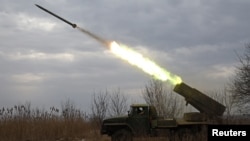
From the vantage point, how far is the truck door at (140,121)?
22.0 meters

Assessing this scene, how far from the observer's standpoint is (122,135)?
21.9 metres

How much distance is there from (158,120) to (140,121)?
0.97m

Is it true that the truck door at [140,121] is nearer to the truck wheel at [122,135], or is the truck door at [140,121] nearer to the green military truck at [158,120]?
the green military truck at [158,120]

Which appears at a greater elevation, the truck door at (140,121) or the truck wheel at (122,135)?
the truck door at (140,121)

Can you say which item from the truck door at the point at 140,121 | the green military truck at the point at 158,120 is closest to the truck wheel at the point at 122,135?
the green military truck at the point at 158,120

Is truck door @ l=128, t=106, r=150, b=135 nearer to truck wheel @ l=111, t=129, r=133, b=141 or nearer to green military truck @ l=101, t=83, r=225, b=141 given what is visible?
green military truck @ l=101, t=83, r=225, b=141

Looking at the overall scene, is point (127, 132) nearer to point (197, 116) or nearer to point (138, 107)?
point (138, 107)

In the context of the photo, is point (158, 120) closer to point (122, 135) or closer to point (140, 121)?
point (140, 121)

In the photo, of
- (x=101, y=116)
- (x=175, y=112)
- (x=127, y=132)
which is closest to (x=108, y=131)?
(x=127, y=132)

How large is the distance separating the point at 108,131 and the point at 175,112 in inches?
334

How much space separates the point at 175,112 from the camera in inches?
1159

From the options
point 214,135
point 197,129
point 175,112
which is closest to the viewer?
point 214,135

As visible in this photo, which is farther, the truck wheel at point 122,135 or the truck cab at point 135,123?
the truck cab at point 135,123

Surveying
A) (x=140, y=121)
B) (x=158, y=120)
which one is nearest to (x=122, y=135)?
(x=140, y=121)
